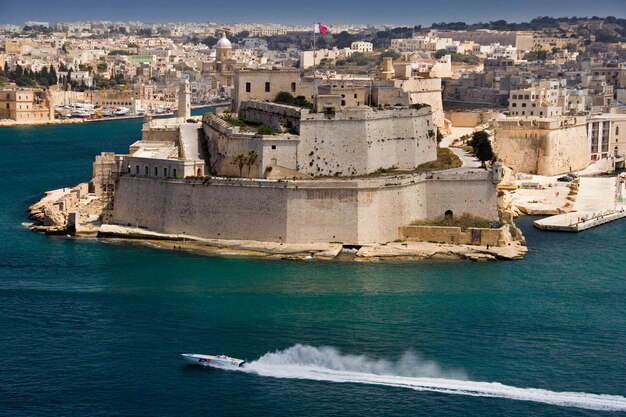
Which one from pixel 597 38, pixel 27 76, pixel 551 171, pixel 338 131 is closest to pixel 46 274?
pixel 338 131

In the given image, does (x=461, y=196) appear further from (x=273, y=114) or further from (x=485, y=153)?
(x=273, y=114)

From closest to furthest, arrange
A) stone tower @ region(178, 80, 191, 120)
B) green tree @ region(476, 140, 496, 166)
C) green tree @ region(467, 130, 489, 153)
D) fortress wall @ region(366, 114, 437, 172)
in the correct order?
fortress wall @ region(366, 114, 437, 172), green tree @ region(476, 140, 496, 166), green tree @ region(467, 130, 489, 153), stone tower @ region(178, 80, 191, 120)

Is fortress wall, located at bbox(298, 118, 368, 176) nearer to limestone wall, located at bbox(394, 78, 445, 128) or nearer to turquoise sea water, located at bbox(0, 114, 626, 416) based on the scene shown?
turquoise sea water, located at bbox(0, 114, 626, 416)

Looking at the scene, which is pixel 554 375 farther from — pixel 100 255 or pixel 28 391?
pixel 100 255

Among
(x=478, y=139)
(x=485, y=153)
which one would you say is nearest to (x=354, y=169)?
(x=485, y=153)

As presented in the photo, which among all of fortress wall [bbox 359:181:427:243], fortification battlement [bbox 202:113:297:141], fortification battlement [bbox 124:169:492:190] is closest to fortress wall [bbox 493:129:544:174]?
fortification battlement [bbox 124:169:492:190]
